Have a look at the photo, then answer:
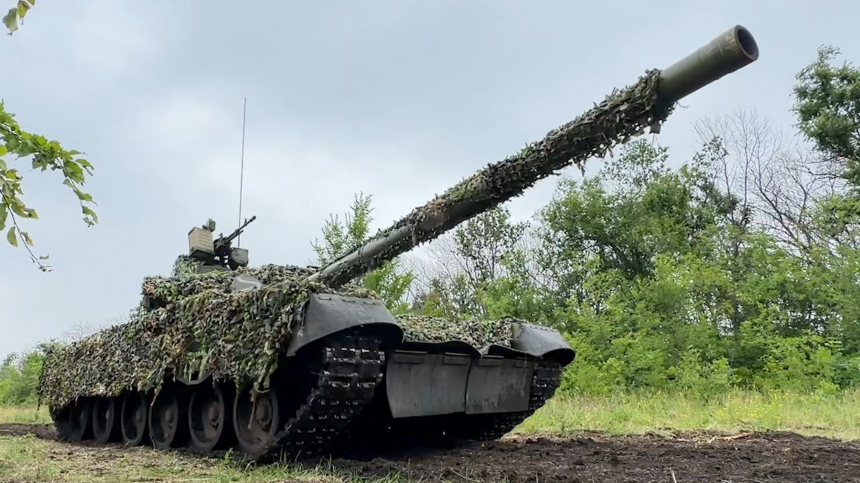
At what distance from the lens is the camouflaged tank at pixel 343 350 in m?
4.28

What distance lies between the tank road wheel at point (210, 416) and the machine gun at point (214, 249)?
238cm

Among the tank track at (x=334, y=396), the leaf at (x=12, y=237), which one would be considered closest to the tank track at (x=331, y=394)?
the tank track at (x=334, y=396)

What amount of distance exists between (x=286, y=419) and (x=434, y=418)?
170 centimetres

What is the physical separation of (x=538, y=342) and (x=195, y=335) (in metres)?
3.36

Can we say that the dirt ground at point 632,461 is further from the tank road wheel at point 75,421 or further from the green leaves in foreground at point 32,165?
the tank road wheel at point 75,421

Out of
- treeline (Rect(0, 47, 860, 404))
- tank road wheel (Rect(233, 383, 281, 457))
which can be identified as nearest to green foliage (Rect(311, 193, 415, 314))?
treeline (Rect(0, 47, 860, 404))

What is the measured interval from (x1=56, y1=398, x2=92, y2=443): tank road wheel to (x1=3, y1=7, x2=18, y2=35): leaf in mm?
8987

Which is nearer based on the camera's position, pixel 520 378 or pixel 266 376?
pixel 266 376

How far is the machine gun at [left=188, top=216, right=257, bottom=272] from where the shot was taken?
31.3ft

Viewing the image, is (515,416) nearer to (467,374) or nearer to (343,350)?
(467,374)

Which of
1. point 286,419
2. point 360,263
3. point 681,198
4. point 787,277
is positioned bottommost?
point 286,419

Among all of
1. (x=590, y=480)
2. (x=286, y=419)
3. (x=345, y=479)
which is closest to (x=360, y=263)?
(x=286, y=419)

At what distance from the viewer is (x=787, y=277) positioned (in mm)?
15641

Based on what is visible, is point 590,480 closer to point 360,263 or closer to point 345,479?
point 345,479
